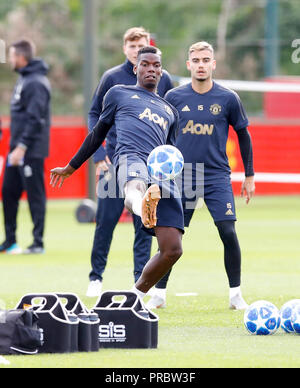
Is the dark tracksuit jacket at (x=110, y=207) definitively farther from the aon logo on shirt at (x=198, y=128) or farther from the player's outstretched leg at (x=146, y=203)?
the player's outstretched leg at (x=146, y=203)

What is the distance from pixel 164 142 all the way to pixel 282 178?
16034 millimetres

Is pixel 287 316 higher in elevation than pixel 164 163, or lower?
lower

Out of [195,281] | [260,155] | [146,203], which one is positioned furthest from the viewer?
[260,155]

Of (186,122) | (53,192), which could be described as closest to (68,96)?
(53,192)

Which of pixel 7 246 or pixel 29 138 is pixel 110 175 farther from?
pixel 7 246

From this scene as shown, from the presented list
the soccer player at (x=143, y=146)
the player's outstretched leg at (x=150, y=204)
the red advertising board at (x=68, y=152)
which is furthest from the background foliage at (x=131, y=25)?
the player's outstretched leg at (x=150, y=204)

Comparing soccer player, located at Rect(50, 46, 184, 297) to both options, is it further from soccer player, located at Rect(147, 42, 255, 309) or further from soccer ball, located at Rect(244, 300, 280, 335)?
soccer player, located at Rect(147, 42, 255, 309)

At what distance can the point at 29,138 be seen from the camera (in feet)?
47.4

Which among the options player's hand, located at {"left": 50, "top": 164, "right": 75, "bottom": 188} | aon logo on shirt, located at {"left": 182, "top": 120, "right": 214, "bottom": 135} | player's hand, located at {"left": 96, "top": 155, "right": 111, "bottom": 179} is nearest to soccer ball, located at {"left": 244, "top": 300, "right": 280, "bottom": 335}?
player's hand, located at {"left": 50, "top": 164, "right": 75, "bottom": 188}

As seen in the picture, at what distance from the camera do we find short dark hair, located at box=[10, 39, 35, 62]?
14.6m

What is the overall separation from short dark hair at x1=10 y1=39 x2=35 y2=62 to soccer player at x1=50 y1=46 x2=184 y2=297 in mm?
5926

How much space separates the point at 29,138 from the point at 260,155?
10.6m

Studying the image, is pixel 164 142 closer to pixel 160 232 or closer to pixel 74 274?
pixel 160 232

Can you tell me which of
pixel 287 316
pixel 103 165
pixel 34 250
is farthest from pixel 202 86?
pixel 34 250
